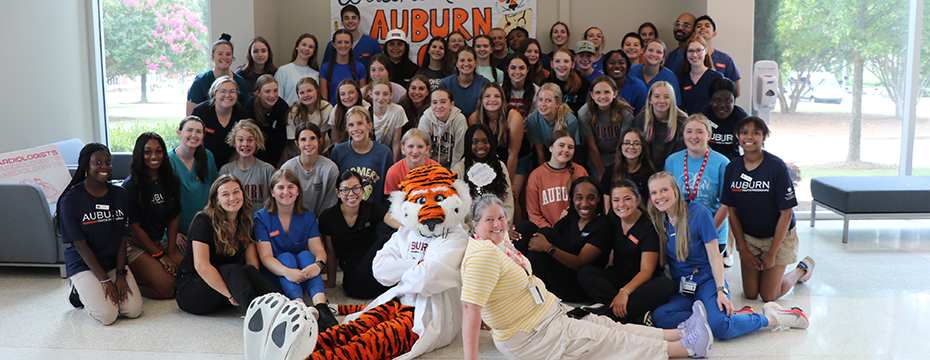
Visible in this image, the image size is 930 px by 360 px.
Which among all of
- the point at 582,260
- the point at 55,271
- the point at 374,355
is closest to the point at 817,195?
the point at 582,260

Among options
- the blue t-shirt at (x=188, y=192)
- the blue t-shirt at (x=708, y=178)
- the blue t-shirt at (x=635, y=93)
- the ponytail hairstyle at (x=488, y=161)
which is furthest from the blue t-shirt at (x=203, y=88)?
the blue t-shirt at (x=708, y=178)

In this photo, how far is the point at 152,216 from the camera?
4176 millimetres

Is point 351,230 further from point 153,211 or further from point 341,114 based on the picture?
point 153,211

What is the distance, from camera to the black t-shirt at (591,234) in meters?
3.76

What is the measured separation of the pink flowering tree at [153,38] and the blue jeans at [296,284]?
398 cm

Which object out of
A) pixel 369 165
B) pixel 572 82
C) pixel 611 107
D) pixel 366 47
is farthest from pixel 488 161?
pixel 366 47

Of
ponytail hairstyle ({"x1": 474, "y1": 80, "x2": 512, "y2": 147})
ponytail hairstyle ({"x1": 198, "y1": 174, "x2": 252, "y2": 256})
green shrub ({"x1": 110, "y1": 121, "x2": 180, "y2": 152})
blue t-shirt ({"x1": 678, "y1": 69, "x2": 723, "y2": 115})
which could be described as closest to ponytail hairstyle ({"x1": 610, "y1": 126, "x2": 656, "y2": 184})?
ponytail hairstyle ({"x1": 474, "y1": 80, "x2": 512, "y2": 147})

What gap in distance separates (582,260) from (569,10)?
377cm

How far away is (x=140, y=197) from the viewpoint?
4.06 metres

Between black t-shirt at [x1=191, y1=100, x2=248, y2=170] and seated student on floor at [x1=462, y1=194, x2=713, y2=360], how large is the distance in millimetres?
2688

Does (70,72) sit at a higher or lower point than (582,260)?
higher

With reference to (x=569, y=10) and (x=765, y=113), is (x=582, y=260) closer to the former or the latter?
(x=765, y=113)

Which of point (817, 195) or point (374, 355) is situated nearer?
point (374, 355)

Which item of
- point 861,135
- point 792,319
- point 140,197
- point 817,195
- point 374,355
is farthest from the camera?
point 861,135
